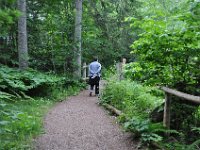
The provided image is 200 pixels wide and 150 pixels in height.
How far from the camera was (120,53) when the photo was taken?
2423cm

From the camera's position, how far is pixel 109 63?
23.9 m

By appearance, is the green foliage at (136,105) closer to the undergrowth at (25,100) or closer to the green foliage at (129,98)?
the green foliage at (129,98)

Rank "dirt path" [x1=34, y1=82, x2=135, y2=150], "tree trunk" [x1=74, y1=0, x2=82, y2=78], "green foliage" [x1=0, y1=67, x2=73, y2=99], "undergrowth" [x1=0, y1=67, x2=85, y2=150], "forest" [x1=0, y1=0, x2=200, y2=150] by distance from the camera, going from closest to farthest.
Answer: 1. "undergrowth" [x1=0, y1=67, x2=85, y2=150]
2. "forest" [x1=0, y1=0, x2=200, y2=150]
3. "dirt path" [x1=34, y1=82, x2=135, y2=150]
4. "green foliage" [x1=0, y1=67, x2=73, y2=99]
5. "tree trunk" [x1=74, y1=0, x2=82, y2=78]

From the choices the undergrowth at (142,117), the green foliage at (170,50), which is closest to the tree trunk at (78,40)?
the undergrowth at (142,117)

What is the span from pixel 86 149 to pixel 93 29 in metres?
15.7

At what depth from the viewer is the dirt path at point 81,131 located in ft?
22.1

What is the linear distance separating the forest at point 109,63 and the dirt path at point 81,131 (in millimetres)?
329

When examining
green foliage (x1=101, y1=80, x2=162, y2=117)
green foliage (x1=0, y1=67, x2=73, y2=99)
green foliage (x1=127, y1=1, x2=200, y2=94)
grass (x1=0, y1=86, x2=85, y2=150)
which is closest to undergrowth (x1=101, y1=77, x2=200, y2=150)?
green foliage (x1=101, y1=80, x2=162, y2=117)

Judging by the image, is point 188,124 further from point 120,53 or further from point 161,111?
point 120,53

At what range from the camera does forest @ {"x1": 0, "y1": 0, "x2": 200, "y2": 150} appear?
620 centimetres

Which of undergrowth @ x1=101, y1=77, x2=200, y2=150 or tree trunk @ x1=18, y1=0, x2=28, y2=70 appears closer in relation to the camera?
undergrowth @ x1=101, y1=77, x2=200, y2=150

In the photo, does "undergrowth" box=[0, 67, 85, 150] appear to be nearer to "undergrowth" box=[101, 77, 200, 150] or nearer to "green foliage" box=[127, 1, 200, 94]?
"undergrowth" box=[101, 77, 200, 150]

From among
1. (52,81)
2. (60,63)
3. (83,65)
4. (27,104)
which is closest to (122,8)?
(83,65)

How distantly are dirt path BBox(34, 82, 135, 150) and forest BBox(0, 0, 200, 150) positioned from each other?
329 millimetres
